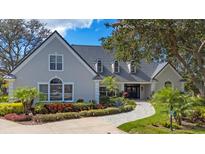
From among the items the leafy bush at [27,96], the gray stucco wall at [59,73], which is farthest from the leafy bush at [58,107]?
the gray stucco wall at [59,73]

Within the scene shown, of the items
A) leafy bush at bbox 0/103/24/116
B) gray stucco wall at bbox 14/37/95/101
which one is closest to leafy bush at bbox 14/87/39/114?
leafy bush at bbox 0/103/24/116

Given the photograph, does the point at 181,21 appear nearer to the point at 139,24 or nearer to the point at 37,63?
the point at 139,24

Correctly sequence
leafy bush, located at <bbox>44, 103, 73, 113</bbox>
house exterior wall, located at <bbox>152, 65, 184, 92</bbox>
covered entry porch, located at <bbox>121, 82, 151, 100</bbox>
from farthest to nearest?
leafy bush, located at <bbox>44, 103, 73, 113</bbox>
covered entry porch, located at <bbox>121, 82, 151, 100</bbox>
house exterior wall, located at <bbox>152, 65, 184, 92</bbox>

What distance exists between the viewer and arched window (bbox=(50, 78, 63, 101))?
1563 centimetres

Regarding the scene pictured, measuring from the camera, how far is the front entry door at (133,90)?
12875mm

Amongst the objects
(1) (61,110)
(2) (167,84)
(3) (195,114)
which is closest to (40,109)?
(1) (61,110)

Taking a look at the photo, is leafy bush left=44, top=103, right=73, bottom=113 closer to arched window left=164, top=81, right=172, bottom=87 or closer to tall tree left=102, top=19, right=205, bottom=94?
tall tree left=102, top=19, right=205, bottom=94

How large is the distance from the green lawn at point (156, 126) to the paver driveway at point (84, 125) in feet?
1.47

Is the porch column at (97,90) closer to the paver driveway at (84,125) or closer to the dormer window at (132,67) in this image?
the dormer window at (132,67)

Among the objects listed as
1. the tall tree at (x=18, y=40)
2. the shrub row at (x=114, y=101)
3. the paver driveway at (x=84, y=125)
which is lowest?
the paver driveway at (x=84, y=125)

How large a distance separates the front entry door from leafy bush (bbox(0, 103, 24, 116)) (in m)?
4.53

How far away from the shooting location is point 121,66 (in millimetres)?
14906
